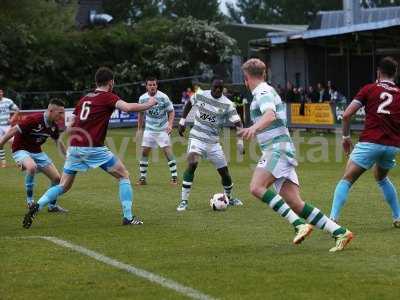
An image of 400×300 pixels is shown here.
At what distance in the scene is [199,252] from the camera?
1030 centimetres

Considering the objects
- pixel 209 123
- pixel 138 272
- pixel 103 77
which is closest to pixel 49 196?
pixel 103 77

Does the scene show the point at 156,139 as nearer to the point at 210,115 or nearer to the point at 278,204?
the point at 210,115

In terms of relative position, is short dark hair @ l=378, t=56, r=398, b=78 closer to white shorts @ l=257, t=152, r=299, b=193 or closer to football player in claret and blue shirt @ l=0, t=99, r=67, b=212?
white shorts @ l=257, t=152, r=299, b=193

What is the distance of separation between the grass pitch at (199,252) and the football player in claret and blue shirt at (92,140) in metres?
0.53

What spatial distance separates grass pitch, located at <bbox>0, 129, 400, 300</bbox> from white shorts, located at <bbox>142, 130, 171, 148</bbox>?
10.4 feet

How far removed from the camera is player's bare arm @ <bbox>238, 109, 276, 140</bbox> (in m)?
9.14

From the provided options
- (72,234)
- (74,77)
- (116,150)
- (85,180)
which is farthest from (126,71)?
(72,234)

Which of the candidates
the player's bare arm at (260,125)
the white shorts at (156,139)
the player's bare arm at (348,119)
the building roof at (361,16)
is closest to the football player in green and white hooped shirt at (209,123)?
the player's bare arm at (348,119)

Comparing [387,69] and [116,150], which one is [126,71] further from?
[387,69]

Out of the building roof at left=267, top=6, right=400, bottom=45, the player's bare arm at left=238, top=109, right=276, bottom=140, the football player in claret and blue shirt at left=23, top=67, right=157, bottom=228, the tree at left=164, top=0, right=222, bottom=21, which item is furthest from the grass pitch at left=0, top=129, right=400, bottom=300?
the tree at left=164, top=0, right=222, bottom=21

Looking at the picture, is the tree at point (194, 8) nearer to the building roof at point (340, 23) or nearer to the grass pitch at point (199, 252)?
the building roof at point (340, 23)

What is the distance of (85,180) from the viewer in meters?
21.1

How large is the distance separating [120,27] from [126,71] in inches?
210

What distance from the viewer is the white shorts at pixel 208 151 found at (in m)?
15.0
